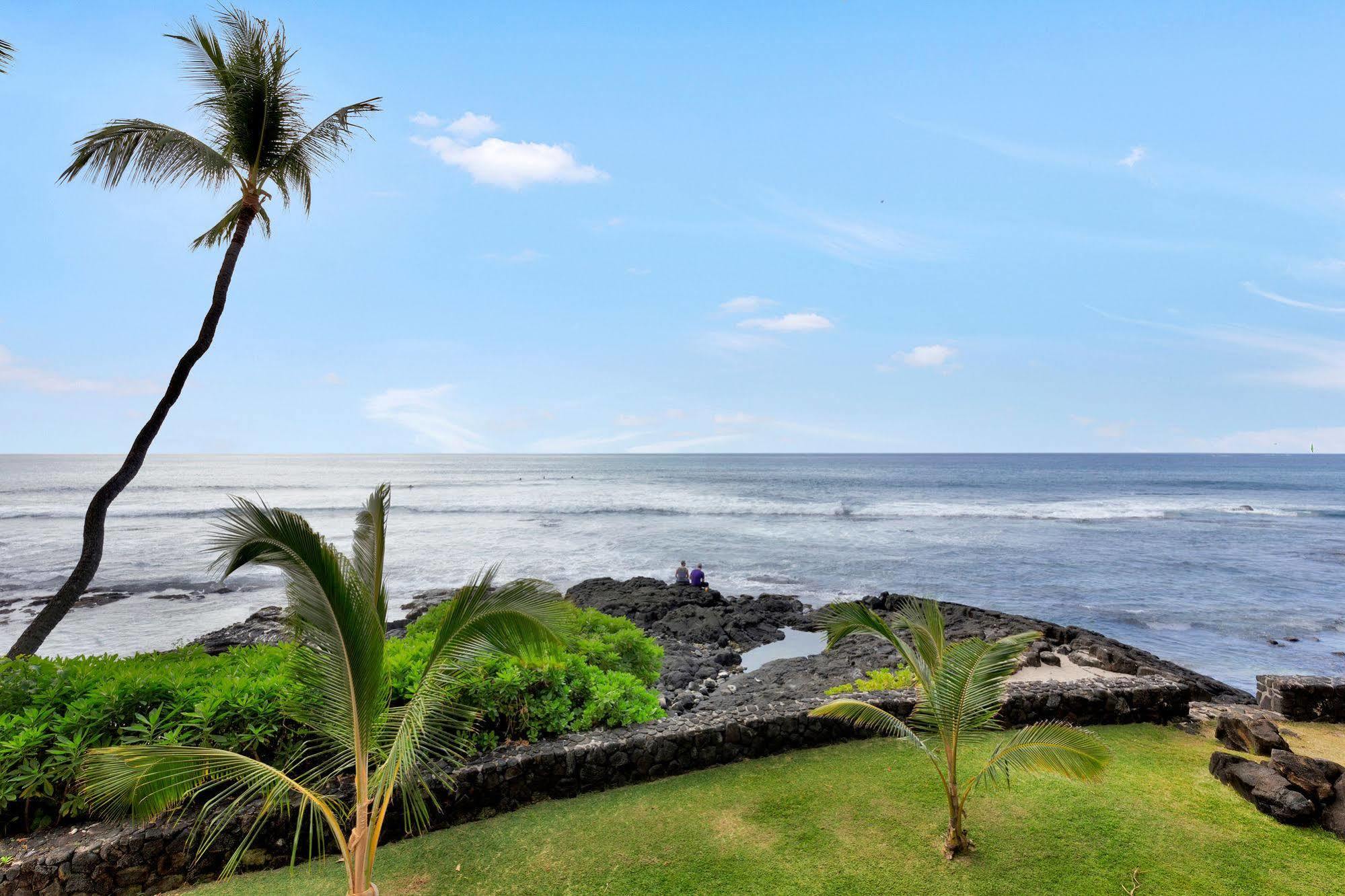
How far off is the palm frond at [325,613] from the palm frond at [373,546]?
0.66 ft

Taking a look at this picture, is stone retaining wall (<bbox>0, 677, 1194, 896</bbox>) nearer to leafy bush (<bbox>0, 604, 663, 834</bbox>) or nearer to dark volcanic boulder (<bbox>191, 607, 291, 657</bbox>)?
leafy bush (<bbox>0, 604, 663, 834</bbox>)

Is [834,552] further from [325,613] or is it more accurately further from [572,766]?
[325,613]

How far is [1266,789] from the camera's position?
535 centimetres

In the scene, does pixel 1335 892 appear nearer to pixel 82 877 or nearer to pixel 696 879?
Result: pixel 696 879

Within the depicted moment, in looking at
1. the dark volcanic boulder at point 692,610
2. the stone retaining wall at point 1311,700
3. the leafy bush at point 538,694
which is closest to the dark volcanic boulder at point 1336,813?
the stone retaining wall at point 1311,700

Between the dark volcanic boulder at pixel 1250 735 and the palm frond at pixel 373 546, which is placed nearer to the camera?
the palm frond at pixel 373 546

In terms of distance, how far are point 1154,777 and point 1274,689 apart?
3.46m

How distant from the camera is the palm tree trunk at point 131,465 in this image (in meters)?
7.48

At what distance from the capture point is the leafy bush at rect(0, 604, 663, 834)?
4.75 metres

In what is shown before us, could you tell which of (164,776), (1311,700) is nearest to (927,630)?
(164,776)

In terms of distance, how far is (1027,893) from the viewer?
4.41 metres

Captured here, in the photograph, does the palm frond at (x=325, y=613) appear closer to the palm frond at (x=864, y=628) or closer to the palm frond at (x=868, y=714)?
the palm frond at (x=868, y=714)

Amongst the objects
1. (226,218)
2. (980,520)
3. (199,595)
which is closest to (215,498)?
(199,595)

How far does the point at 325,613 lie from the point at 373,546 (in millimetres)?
668
